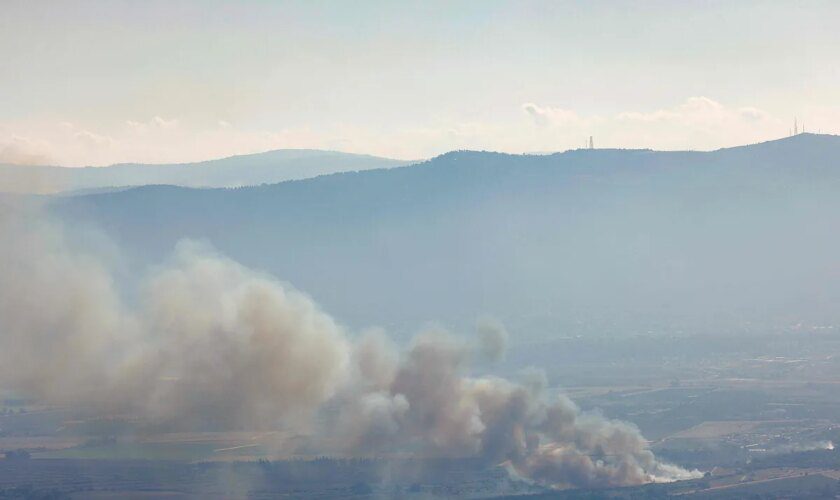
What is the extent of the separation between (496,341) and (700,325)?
85.9 metres

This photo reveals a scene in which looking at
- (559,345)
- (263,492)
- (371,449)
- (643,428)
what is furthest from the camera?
(559,345)

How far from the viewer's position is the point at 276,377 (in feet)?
283

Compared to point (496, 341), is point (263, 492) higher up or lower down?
lower down

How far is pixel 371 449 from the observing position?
3319 inches

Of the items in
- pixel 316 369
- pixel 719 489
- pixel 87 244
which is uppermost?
pixel 87 244

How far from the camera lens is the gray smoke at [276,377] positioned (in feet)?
275

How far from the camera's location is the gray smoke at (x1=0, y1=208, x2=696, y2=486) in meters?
83.7

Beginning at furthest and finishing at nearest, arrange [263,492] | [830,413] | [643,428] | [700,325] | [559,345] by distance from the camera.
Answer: [700,325] → [559,345] → [830,413] → [643,428] → [263,492]

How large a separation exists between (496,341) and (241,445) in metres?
18.9

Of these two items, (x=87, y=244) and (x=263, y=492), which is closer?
(x=263, y=492)

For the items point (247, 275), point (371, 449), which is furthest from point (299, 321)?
point (247, 275)

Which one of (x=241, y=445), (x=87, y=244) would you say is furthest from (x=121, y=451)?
(x=87, y=244)

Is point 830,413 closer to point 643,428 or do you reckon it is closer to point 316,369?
point 643,428

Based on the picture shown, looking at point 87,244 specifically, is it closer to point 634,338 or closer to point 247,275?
point 247,275
